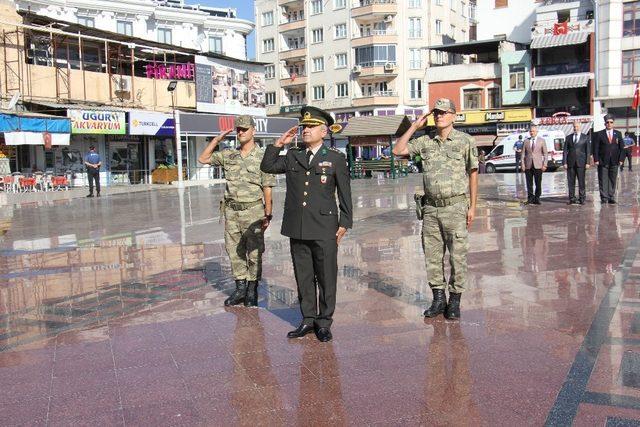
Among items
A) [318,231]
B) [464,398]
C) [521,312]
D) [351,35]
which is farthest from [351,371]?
[351,35]

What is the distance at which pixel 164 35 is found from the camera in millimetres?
42031

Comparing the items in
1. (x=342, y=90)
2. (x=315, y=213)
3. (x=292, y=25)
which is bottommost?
(x=315, y=213)

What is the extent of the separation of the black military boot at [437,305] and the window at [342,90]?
59090mm

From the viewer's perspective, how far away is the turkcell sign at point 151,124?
3219 centimetres

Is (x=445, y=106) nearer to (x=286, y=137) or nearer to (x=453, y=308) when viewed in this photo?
(x=286, y=137)

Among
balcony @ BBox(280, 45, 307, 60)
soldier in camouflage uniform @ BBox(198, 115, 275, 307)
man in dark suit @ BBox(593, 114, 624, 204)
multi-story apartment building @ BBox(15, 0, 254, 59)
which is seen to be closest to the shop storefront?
multi-story apartment building @ BBox(15, 0, 254, 59)

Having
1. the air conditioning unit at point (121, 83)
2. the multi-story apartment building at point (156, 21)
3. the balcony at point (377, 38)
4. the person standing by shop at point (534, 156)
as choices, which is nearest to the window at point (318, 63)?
the balcony at point (377, 38)

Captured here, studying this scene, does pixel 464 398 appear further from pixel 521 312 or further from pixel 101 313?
pixel 101 313

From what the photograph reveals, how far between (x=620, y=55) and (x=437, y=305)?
47.4 m

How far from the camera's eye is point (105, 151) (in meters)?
32.9

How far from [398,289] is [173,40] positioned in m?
37.9

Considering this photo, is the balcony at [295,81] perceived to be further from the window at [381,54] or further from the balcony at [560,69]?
the balcony at [560,69]

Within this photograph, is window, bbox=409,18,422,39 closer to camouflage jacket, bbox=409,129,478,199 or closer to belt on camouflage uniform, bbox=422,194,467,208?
camouflage jacket, bbox=409,129,478,199

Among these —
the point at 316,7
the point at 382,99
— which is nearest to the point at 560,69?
the point at 382,99
